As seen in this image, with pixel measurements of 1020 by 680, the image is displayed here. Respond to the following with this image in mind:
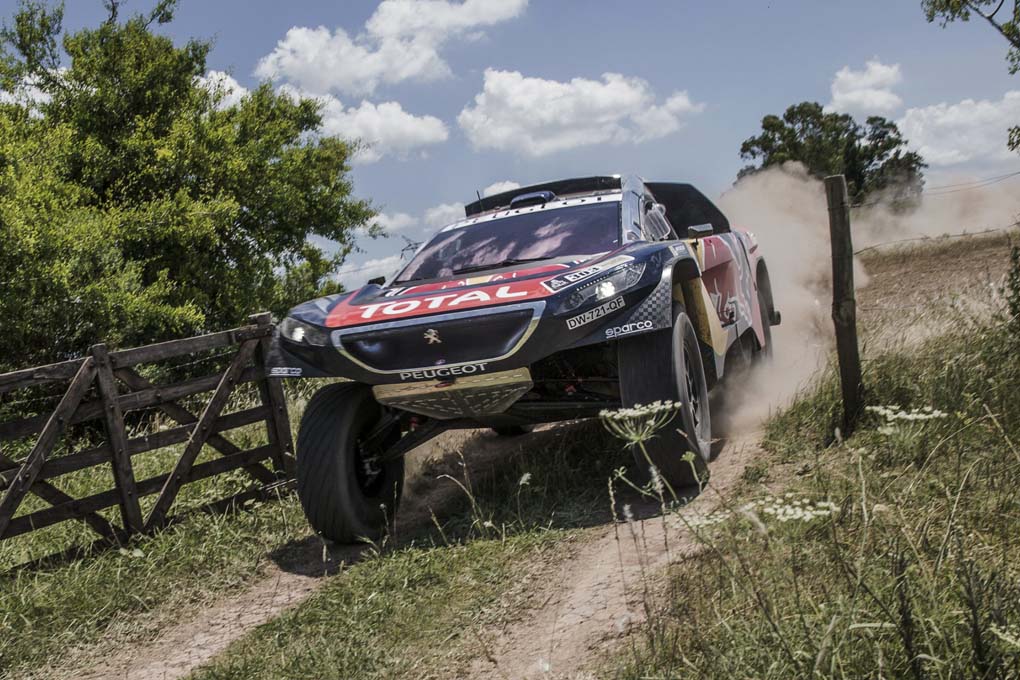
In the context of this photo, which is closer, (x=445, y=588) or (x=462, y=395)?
(x=445, y=588)

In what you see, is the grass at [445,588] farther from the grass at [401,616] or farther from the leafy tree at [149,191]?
the leafy tree at [149,191]

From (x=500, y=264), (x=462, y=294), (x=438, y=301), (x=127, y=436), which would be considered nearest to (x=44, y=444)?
(x=127, y=436)

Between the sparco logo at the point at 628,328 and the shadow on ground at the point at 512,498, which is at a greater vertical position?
the sparco logo at the point at 628,328

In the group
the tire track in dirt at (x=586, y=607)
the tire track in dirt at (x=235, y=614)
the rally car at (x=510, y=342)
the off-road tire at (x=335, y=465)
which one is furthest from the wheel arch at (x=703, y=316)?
the off-road tire at (x=335, y=465)

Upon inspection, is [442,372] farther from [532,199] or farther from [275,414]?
[275,414]

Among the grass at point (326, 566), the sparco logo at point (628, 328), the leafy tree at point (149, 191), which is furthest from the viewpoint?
the leafy tree at point (149, 191)

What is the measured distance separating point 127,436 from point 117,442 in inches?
15.6

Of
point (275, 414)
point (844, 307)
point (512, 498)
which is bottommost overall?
point (512, 498)

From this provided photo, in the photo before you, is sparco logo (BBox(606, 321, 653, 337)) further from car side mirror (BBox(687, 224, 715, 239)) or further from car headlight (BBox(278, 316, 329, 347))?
car headlight (BBox(278, 316, 329, 347))

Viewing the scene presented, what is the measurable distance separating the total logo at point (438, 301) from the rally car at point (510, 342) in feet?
0.04

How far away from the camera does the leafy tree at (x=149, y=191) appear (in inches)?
569

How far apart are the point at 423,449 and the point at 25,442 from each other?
7.52 meters

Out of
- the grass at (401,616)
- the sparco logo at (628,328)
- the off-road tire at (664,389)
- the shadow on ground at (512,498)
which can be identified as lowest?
the grass at (401,616)

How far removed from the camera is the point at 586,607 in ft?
13.7
